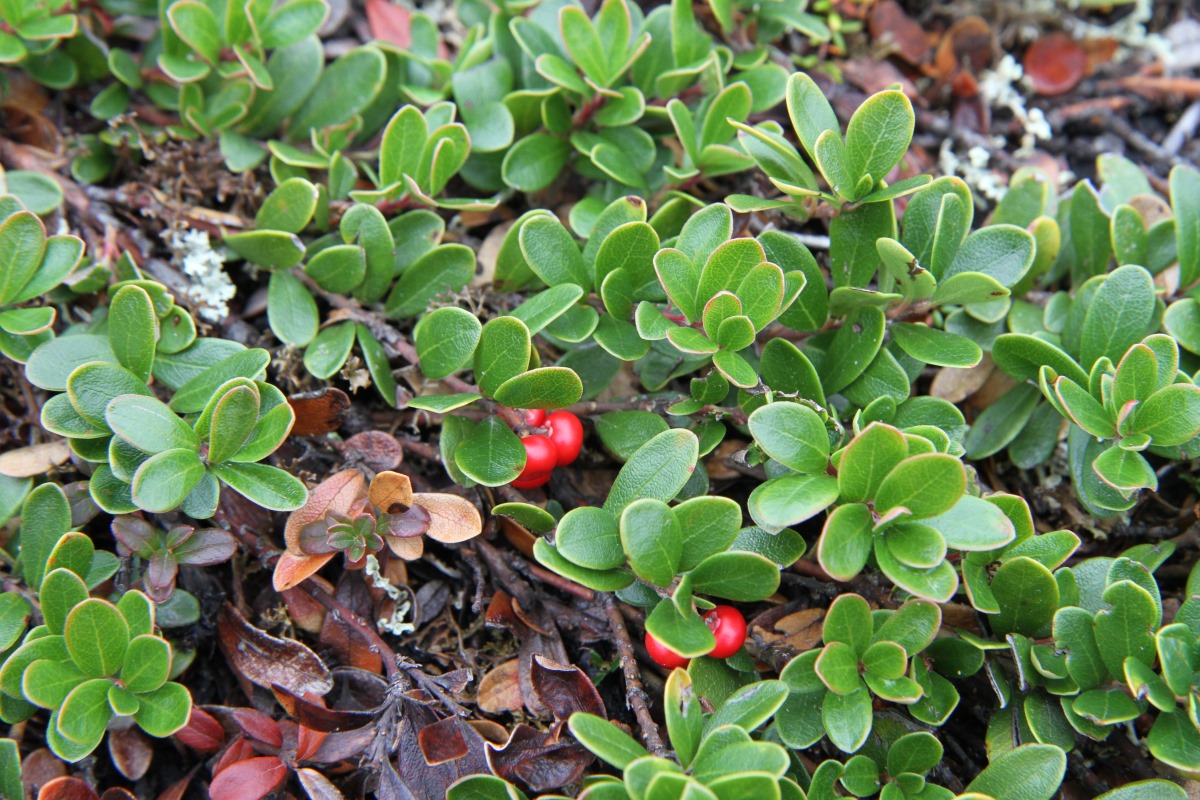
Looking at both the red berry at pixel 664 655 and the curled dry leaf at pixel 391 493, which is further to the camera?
the curled dry leaf at pixel 391 493

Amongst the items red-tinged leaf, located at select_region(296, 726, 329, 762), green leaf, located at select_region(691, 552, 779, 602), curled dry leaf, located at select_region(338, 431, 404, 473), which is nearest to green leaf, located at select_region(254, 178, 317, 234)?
curled dry leaf, located at select_region(338, 431, 404, 473)

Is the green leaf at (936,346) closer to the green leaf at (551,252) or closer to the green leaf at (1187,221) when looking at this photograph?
the green leaf at (1187,221)

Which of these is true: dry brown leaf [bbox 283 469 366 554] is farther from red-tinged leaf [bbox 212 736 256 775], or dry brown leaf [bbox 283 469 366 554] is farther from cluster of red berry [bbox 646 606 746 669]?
cluster of red berry [bbox 646 606 746 669]

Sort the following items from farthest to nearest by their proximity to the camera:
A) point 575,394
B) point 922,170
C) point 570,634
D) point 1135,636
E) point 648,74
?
point 922,170 → point 648,74 → point 570,634 → point 575,394 → point 1135,636

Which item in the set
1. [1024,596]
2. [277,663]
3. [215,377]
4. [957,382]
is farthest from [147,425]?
[957,382]

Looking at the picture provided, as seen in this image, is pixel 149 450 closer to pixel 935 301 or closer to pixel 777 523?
pixel 777 523

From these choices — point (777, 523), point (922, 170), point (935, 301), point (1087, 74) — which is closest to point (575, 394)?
point (777, 523)

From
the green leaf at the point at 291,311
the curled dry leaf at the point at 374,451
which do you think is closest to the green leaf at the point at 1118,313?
the curled dry leaf at the point at 374,451
